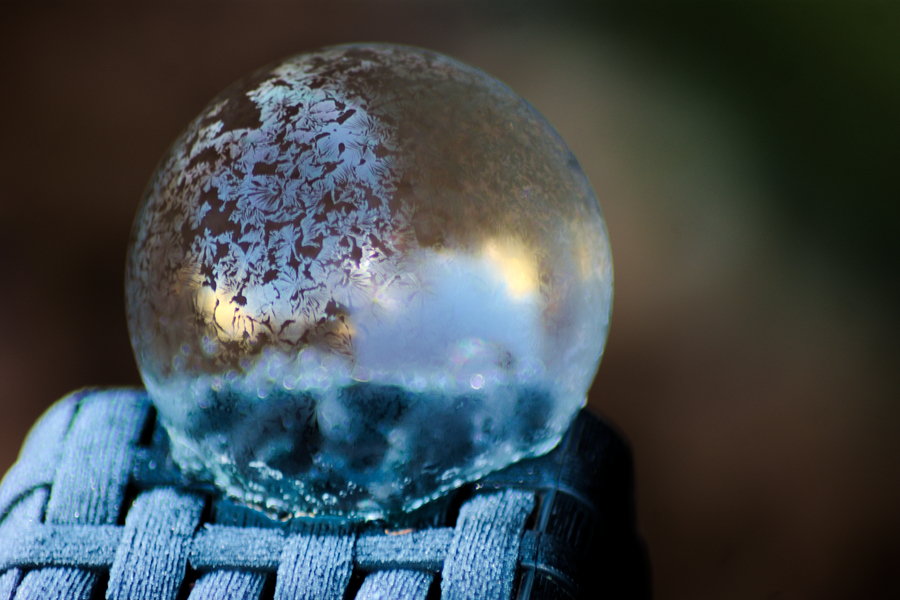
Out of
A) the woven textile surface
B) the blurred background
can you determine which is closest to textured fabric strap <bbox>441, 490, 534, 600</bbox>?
the woven textile surface

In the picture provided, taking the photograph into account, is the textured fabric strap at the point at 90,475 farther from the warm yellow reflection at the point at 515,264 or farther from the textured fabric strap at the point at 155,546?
the warm yellow reflection at the point at 515,264

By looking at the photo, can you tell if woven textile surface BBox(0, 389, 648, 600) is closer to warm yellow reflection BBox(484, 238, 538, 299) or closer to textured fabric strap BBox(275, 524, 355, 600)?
textured fabric strap BBox(275, 524, 355, 600)

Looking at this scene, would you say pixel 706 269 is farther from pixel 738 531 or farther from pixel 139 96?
pixel 139 96

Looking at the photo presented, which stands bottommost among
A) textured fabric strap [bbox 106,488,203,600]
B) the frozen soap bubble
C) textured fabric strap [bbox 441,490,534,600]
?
textured fabric strap [bbox 106,488,203,600]

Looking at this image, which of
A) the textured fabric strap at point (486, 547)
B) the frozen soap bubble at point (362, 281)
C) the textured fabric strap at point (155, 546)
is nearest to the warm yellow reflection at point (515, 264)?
the frozen soap bubble at point (362, 281)

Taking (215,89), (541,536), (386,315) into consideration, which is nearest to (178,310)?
(386,315)

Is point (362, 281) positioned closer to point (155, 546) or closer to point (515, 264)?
point (515, 264)

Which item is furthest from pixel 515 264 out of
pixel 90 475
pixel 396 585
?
pixel 90 475
